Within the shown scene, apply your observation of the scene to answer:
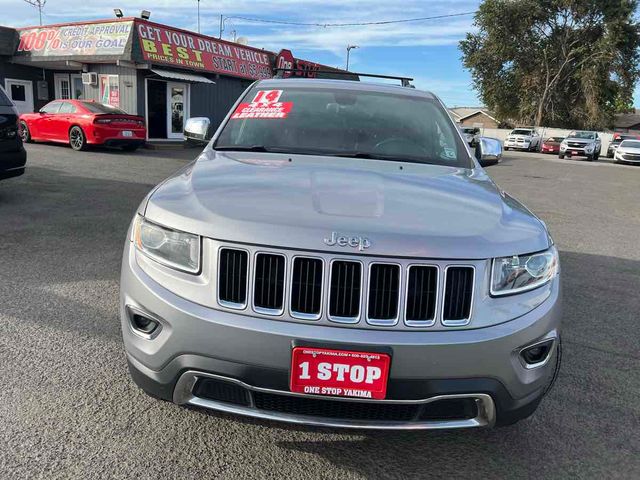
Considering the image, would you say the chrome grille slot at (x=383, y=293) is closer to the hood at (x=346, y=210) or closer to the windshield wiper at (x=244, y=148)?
the hood at (x=346, y=210)

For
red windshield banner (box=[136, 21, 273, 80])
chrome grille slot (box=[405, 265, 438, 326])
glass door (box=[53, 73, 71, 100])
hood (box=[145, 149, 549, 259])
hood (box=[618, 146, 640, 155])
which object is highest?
red windshield banner (box=[136, 21, 273, 80])

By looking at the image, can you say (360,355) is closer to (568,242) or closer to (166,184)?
(166,184)

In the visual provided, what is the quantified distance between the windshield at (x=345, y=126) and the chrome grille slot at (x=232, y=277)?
1267 mm

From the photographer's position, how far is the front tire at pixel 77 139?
14273 mm

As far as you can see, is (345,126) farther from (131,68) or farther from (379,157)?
(131,68)

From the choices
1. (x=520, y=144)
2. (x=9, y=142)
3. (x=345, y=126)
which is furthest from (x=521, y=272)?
(x=520, y=144)

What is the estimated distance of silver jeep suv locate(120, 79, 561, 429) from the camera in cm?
183

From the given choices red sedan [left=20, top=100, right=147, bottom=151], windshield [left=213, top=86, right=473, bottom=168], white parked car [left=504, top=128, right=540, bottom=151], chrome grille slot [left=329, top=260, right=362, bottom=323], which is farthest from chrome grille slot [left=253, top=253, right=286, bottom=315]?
white parked car [left=504, top=128, right=540, bottom=151]

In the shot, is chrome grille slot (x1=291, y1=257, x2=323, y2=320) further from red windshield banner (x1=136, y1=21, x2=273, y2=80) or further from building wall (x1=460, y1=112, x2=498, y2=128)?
building wall (x1=460, y1=112, x2=498, y2=128)

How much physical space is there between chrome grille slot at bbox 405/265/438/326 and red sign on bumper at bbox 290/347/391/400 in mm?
191

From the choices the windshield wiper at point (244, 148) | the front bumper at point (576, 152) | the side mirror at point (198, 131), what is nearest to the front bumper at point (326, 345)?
the windshield wiper at point (244, 148)

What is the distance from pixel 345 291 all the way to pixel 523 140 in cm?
3949

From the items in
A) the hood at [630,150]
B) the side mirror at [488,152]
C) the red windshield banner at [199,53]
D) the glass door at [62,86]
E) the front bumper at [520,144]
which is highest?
the red windshield banner at [199,53]

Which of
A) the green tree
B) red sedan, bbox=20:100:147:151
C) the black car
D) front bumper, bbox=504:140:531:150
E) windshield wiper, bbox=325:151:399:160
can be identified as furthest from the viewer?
the green tree
